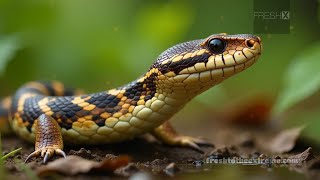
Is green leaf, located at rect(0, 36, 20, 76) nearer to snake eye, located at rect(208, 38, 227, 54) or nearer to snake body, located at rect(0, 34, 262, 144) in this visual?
snake body, located at rect(0, 34, 262, 144)

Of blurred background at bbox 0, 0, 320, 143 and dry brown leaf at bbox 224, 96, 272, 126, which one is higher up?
blurred background at bbox 0, 0, 320, 143

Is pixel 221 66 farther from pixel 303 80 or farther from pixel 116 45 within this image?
pixel 116 45

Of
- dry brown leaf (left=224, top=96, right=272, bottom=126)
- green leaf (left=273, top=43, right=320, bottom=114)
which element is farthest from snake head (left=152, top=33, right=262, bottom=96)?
dry brown leaf (left=224, top=96, right=272, bottom=126)

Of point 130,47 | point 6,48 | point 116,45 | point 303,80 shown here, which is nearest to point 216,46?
point 303,80

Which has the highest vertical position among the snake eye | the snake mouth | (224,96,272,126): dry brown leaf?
(224,96,272,126): dry brown leaf

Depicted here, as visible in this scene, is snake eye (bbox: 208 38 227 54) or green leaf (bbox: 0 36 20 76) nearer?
snake eye (bbox: 208 38 227 54)

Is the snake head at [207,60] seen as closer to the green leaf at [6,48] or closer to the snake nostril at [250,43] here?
the snake nostril at [250,43]

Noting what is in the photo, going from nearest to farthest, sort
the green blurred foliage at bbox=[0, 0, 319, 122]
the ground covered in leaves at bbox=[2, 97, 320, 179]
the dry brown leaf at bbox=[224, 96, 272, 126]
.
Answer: the ground covered in leaves at bbox=[2, 97, 320, 179], the dry brown leaf at bbox=[224, 96, 272, 126], the green blurred foliage at bbox=[0, 0, 319, 122]

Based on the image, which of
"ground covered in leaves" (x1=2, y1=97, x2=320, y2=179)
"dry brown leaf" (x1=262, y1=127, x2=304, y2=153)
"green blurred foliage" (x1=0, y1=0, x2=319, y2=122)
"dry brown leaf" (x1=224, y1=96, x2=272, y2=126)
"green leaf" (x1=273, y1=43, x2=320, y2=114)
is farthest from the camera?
"green blurred foliage" (x1=0, y1=0, x2=319, y2=122)
